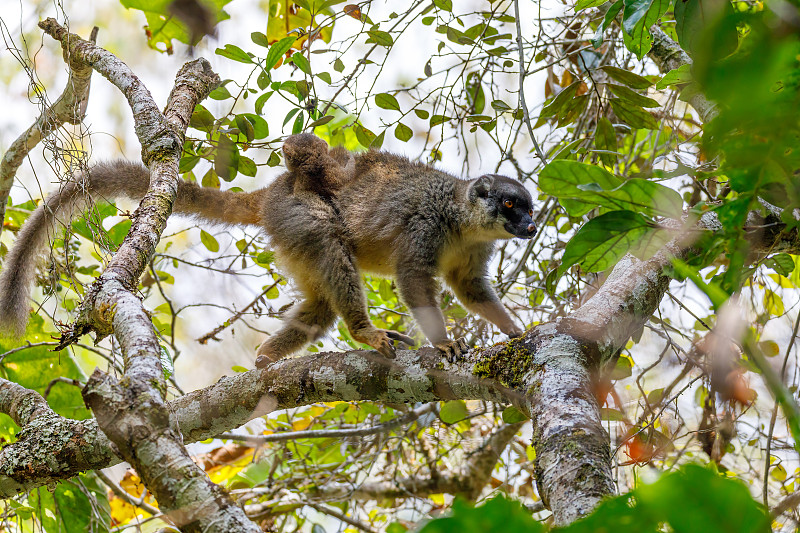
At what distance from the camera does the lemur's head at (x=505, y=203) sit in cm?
479

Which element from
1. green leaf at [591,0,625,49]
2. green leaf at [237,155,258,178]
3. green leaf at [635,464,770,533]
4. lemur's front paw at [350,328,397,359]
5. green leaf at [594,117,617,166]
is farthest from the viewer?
green leaf at [237,155,258,178]

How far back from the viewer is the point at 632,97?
3.65 metres

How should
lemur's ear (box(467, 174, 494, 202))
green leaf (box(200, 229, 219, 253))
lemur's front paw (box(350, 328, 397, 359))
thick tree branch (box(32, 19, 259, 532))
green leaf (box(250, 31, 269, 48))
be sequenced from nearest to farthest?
1. thick tree branch (box(32, 19, 259, 532))
2. lemur's front paw (box(350, 328, 397, 359))
3. green leaf (box(250, 31, 269, 48))
4. lemur's ear (box(467, 174, 494, 202))
5. green leaf (box(200, 229, 219, 253))

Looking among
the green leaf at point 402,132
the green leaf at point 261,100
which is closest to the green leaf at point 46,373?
the green leaf at point 261,100

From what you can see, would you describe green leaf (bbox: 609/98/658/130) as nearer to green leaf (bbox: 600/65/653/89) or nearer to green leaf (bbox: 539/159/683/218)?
green leaf (bbox: 600/65/653/89)

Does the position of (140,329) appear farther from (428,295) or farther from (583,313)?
(428,295)

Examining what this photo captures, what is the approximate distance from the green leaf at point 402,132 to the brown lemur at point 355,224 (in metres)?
0.32

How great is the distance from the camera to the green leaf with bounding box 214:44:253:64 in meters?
3.95

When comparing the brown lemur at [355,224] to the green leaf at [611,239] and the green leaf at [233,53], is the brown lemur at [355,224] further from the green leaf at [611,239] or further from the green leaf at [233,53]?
the green leaf at [611,239]

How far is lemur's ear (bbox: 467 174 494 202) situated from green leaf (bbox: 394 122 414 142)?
0.67 metres

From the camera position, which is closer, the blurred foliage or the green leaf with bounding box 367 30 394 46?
the blurred foliage

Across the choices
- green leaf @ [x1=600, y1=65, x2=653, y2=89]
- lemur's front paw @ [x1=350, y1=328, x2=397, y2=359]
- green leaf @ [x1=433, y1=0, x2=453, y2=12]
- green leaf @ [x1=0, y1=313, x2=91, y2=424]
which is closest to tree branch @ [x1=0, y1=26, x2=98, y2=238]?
green leaf @ [x1=0, y1=313, x2=91, y2=424]

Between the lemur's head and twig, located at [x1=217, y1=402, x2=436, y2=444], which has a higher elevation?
the lemur's head

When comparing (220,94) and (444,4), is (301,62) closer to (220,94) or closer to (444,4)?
(220,94)
